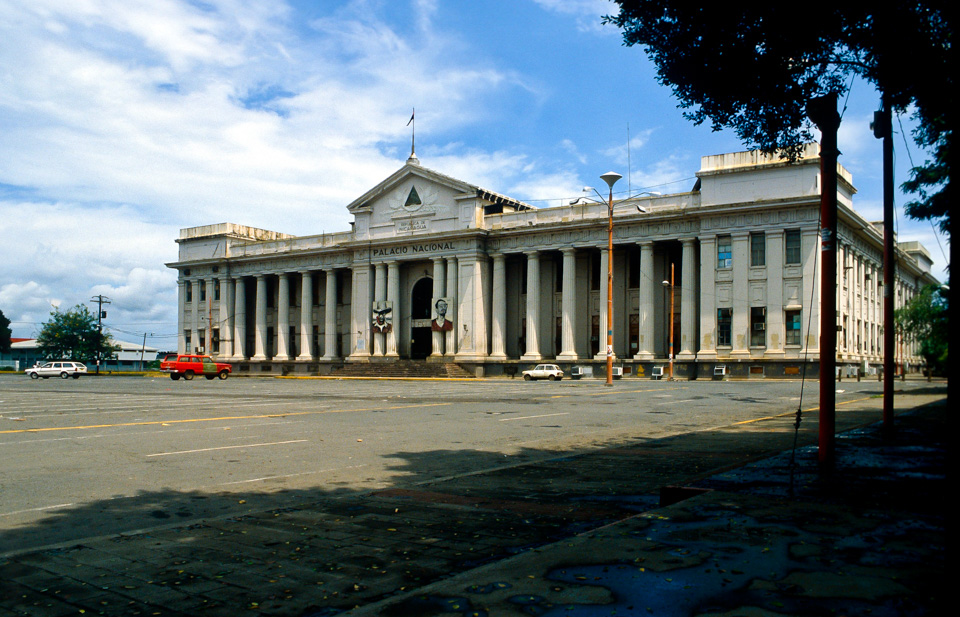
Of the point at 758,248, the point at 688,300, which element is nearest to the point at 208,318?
the point at 688,300

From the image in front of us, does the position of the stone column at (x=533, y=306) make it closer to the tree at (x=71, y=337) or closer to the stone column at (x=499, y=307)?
the stone column at (x=499, y=307)

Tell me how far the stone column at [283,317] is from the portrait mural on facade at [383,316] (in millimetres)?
13315

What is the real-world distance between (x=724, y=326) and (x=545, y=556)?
51140mm

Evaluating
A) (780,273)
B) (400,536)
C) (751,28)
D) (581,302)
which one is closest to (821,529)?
(400,536)

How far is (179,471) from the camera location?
10.6m

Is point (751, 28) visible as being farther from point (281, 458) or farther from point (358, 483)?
point (281, 458)

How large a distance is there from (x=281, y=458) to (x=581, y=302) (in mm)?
51712

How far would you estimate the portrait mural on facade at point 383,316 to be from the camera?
68625mm

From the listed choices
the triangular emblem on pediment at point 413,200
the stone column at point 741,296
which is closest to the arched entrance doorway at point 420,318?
the triangular emblem on pediment at point 413,200

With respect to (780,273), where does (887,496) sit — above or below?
below

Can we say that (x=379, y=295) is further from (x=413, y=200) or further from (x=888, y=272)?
(x=888, y=272)

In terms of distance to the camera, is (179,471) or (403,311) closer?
(179,471)

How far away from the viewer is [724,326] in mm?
53656

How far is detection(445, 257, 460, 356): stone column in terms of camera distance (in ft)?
212
